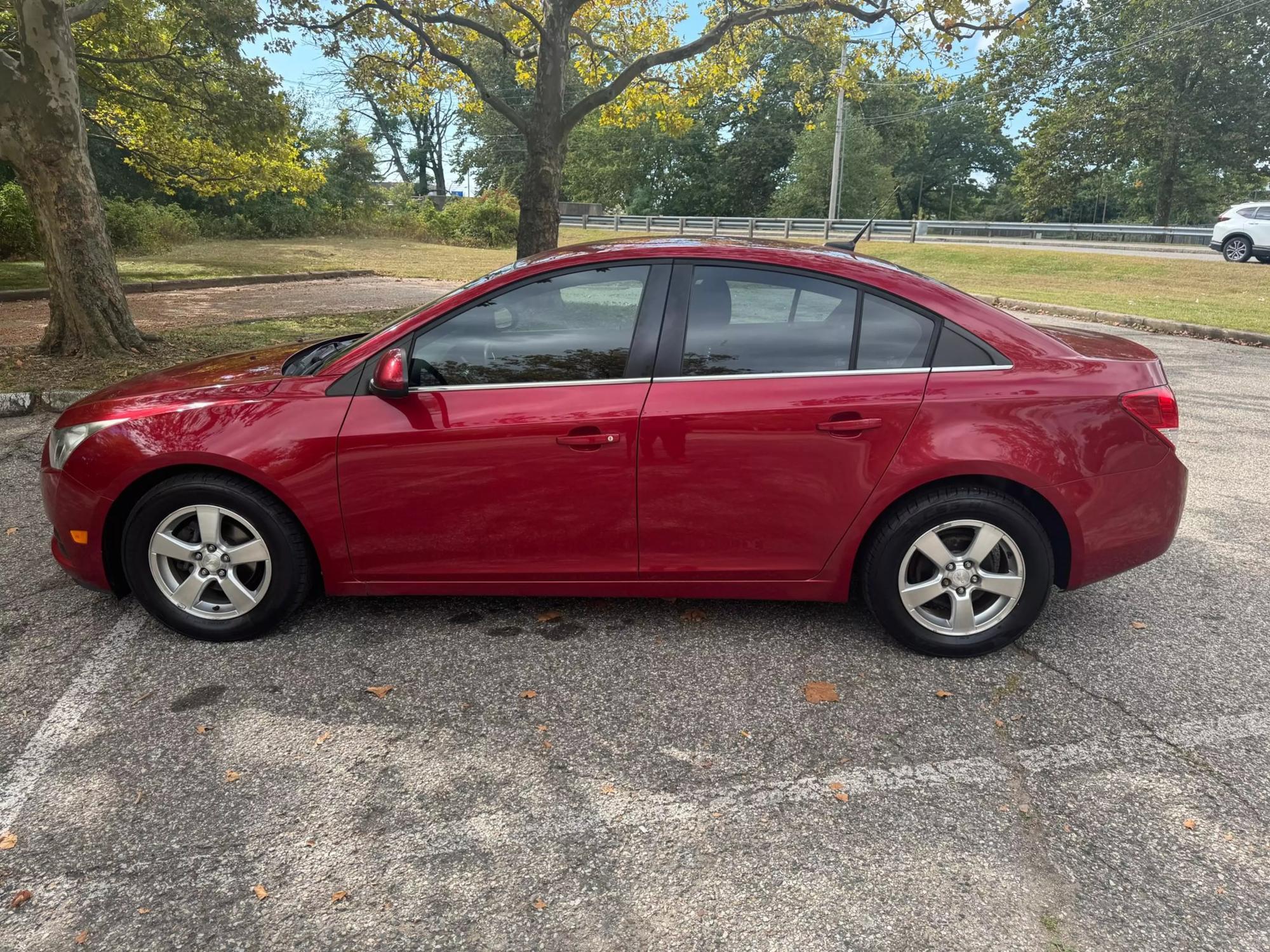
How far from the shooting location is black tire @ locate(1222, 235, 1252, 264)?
2228 cm

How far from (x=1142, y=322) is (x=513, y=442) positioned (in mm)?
13295

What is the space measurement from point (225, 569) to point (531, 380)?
1.45m

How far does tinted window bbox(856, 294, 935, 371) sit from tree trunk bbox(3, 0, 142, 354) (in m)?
8.29

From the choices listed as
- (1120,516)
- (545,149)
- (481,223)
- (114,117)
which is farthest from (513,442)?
(481,223)

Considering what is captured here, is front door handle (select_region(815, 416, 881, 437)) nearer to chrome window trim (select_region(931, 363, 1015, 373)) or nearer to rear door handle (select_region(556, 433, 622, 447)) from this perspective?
chrome window trim (select_region(931, 363, 1015, 373))

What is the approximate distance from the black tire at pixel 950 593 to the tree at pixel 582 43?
31.1 feet

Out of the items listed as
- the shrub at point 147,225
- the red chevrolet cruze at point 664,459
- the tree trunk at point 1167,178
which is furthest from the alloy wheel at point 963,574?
the tree trunk at point 1167,178

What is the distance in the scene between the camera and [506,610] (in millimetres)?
3822

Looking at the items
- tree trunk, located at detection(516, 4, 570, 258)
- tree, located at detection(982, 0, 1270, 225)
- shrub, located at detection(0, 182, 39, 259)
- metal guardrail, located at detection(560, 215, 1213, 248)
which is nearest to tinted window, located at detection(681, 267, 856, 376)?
tree trunk, located at detection(516, 4, 570, 258)

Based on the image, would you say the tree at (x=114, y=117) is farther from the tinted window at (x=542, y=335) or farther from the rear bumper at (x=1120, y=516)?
the rear bumper at (x=1120, y=516)

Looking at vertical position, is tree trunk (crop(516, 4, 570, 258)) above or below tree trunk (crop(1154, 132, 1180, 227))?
below

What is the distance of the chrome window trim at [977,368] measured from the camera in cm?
326

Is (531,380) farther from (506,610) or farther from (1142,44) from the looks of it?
(1142,44)

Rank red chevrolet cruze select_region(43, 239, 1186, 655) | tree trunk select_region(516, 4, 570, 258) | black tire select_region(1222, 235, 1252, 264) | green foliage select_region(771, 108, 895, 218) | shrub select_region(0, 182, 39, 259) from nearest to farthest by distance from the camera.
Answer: red chevrolet cruze select_region(43, 239, 1186, 655), tree trunk select_region(516, 4, 570, 258), shrub select_region(0, 182, 39, 259), black tire select_region(1222, 235, 1252, 264), green foliage select_region(771, 108, 895, 218)
